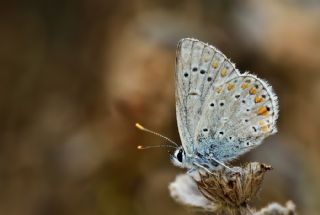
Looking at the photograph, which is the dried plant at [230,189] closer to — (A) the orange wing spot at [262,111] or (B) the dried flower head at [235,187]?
(B) the dried flower head at [235,187]

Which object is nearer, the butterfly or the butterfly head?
the butterfly

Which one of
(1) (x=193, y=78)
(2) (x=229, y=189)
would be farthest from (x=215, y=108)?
(2) (x=229, y=189)

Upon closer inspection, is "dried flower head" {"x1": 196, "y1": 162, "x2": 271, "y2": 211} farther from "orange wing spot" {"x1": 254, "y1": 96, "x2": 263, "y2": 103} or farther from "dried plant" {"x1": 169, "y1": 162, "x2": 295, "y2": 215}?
"orange wing spot" {"x1": 254, "y1": 96, "x2": 263, "y2": 103}

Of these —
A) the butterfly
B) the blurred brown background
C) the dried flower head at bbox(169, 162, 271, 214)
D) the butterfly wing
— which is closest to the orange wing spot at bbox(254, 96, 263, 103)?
the butterfly

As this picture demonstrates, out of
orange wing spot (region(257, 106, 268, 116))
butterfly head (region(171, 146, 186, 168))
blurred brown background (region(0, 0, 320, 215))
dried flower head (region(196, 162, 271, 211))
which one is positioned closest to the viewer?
dried flower head (region(196, 162, 271, 211))

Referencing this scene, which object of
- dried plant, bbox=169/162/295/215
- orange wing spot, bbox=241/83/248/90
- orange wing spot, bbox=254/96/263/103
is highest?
orange wing spot, bbox=241/83/248/90

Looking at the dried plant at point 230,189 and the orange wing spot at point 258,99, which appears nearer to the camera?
the dried plant at point 230,189

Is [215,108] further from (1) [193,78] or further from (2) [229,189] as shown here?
(2) [229,189]

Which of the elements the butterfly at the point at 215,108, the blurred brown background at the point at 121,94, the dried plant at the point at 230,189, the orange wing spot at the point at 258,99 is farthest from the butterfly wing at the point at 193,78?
the blurred brown background at the point at 121,94
